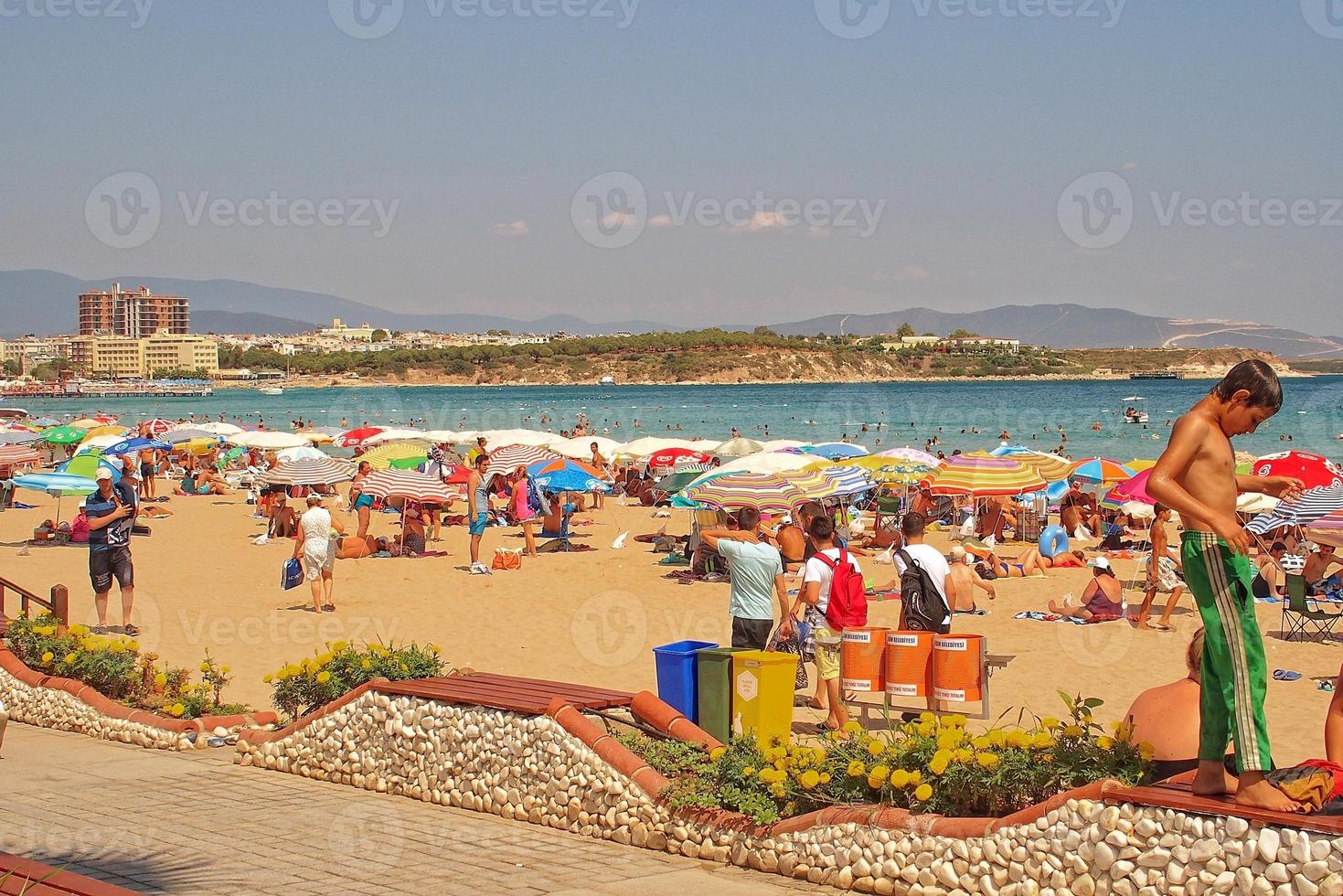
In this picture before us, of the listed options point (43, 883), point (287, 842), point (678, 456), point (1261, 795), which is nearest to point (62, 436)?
point (678, 456)

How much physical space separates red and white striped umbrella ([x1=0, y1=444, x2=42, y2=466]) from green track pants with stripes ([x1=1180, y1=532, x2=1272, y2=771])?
2416 cm

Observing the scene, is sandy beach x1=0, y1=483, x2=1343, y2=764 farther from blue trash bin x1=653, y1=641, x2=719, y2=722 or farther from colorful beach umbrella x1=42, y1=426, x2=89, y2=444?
colorful beach umbrella x1=42, y1=426, x2=89, y2=444

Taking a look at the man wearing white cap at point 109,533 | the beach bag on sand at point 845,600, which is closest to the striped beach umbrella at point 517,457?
the man wearing white cap at point 109,533

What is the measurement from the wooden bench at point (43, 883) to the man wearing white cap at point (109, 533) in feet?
24.6

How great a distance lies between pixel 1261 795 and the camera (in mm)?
4137

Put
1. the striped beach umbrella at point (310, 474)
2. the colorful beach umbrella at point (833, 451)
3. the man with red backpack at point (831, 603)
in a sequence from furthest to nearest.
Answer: the colorful beach umbrella at point (833, 451), the striped beach umbrella at point (310, 474), the man with red backpack at point (831, 603)

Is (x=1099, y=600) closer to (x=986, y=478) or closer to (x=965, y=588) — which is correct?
(x=965, y=588)

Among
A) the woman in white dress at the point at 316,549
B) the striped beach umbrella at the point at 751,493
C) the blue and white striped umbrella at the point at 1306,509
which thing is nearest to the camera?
the blue and white striped umbrella at the point at 1306,509

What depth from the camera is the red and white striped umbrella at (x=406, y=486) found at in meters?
17.2

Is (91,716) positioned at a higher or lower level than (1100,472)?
lower

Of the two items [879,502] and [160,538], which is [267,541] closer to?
[160,538]

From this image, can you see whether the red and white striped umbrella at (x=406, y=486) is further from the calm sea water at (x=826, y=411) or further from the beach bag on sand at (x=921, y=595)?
the calm sea water at (x=826, y=411)

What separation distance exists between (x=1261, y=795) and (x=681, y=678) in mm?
3586

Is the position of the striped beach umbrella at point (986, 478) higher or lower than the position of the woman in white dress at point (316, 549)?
higher
